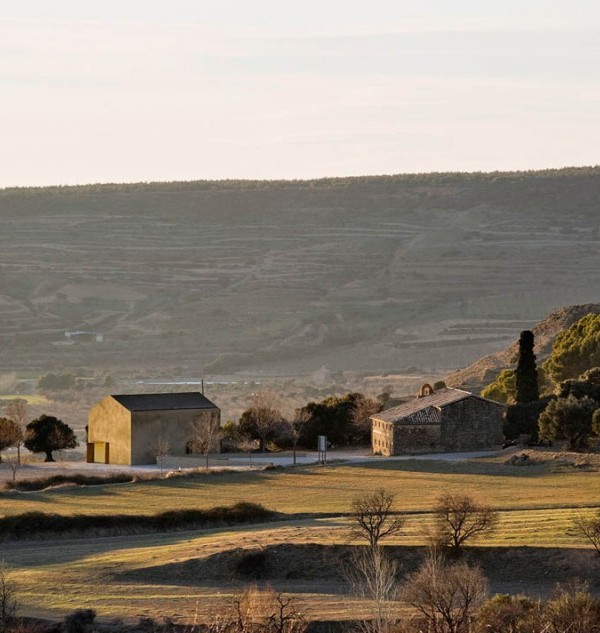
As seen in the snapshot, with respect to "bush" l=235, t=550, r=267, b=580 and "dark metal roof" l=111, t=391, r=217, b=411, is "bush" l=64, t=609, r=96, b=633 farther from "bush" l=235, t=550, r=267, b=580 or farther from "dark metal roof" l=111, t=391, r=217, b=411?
"dark metal roof" l=111, t=391, r=217, b=411

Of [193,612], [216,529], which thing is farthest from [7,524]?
[193,612]

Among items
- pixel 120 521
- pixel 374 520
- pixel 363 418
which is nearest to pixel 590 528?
pixel 374 520

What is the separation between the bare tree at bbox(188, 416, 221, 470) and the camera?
282 feet

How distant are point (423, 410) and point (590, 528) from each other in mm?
33350

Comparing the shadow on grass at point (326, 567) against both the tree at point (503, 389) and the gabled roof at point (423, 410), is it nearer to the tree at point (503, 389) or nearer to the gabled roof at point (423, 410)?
the gabled roof at point (423, 410)

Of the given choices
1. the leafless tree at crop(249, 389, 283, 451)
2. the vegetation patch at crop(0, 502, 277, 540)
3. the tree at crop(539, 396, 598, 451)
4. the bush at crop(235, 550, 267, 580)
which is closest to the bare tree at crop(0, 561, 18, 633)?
the bush at crop(235, 550, 267, 580)

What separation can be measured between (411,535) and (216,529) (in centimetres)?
855

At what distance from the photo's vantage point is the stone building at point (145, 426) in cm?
8638

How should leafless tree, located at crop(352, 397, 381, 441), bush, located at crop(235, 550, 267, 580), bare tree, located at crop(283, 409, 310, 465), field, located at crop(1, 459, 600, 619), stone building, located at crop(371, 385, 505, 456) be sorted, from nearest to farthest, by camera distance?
field, located at crop(1, 459, 600, 619)
bush, located at crop(235, 550, 267, 580)
stone building, located at crop(371, 385, 505, 456)
bare tree, located at crop(283, 409, 310, 465)
leafless tree, located at crop(352, 397, 381, 441)

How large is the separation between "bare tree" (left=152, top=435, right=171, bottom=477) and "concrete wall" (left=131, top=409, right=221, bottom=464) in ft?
0.16

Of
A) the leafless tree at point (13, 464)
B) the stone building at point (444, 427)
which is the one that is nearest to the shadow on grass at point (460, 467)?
the stone building at point (444, 427)

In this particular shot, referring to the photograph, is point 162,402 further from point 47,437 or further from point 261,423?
point 47,437

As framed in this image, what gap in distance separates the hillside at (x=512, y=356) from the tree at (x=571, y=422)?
30.9 m

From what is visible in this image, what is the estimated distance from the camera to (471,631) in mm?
38094
